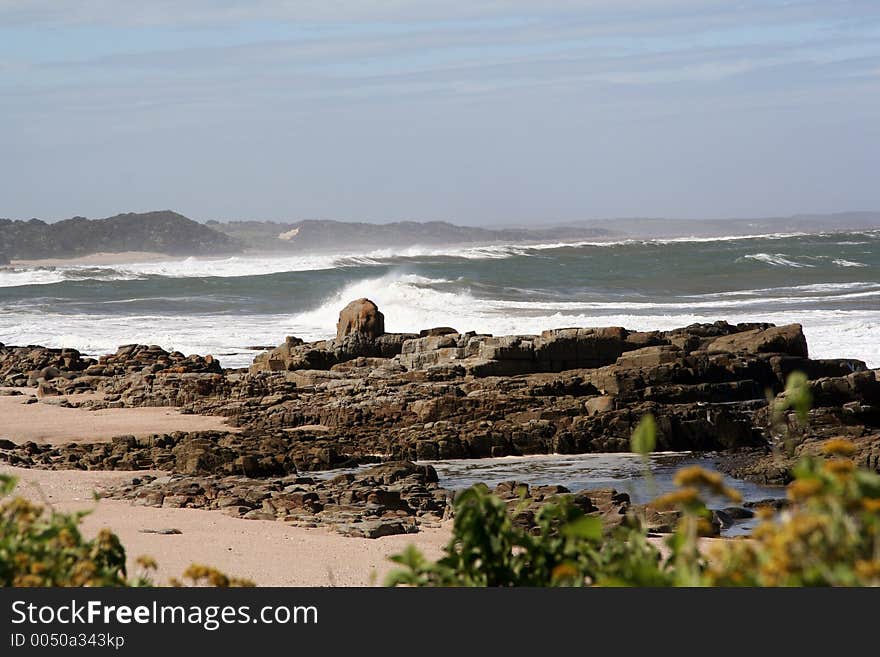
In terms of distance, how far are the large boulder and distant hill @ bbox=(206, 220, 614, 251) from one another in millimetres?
107906

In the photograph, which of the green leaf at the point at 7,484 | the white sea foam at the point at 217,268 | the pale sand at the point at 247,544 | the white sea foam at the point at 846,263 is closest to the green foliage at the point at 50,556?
the green leaf at the point at 7,484

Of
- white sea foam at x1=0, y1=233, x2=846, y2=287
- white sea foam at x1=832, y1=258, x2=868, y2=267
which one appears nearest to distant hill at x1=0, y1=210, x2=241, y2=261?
white sea foam at x1=0, y1=233, x2=846, y2=287

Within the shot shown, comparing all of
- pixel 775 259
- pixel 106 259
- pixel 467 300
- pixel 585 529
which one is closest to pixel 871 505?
pixel 585 529

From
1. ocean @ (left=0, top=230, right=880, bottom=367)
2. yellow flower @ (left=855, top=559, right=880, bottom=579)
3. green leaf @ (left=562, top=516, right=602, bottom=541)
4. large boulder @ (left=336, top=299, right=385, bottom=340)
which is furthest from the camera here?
ocean @ (left=0, top=230, right=880, bottom=367)

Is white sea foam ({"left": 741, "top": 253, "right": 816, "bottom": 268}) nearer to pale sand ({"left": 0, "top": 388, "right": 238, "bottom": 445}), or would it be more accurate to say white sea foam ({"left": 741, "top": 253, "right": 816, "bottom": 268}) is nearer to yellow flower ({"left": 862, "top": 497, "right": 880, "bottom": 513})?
pale sand ({"left": 0, "top": 388, "right": 238, "bottom": 445})

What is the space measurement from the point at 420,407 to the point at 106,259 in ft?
328

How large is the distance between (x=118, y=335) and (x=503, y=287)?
65.3 ft

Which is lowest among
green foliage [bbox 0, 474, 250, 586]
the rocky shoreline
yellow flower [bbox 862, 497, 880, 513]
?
the rocky shoreline

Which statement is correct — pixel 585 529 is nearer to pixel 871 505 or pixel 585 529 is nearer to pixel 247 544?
pixel 871 505

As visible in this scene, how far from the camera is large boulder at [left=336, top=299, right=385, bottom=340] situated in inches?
912

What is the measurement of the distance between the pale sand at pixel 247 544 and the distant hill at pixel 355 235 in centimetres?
12063

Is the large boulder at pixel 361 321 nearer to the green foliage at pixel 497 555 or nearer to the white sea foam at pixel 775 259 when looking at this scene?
the green foliage at pixel 497 555

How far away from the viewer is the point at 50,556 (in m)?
3.24

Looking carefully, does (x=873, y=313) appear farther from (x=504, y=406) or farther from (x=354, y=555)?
(x=354, y=555)
